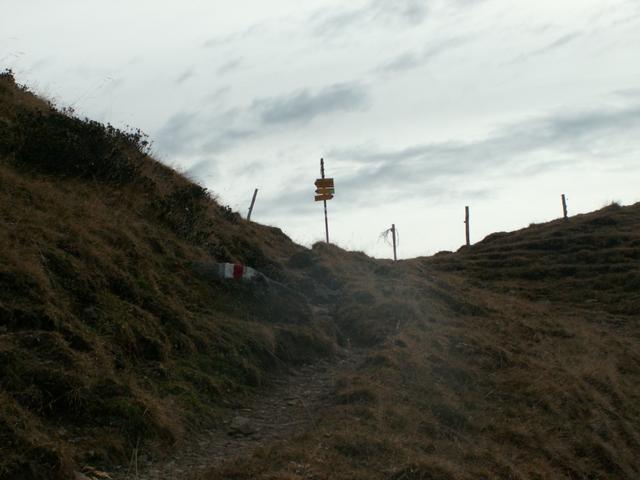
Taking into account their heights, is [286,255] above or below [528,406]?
above

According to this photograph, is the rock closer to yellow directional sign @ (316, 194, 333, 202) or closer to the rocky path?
the rocky path

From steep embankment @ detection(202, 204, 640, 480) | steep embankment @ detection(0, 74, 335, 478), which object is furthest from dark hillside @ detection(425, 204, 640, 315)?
steep embankment @ detection(0, 74, 335, 478)

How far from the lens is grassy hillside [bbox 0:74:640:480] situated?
6.55 metres

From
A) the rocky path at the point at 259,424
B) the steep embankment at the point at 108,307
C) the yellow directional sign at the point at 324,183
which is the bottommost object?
the rocky path at the point at 259,424

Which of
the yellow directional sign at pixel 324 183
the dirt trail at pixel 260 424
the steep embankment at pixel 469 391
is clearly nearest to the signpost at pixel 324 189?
the yellow directional sign at pixel 324 183

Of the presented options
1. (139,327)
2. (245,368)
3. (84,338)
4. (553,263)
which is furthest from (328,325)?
(553,263)

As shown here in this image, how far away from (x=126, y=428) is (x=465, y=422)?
14.1 ft

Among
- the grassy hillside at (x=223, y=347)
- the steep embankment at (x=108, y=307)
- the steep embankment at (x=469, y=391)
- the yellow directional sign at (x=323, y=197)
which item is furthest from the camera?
the yellow directional sign at (x=323, y=197)

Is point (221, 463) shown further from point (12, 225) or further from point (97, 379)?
point (12, 225)

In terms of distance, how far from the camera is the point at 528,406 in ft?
33.1

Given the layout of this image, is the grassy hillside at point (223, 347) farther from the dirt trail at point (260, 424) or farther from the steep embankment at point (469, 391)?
the dirt trail at point (260, 424)

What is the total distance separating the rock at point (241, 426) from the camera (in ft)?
25.2

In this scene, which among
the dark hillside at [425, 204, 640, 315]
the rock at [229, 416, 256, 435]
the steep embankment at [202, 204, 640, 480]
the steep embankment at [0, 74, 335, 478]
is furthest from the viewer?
the dark hillside at [425, 204, 640, 315]

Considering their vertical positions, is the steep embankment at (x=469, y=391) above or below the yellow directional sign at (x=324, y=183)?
below
